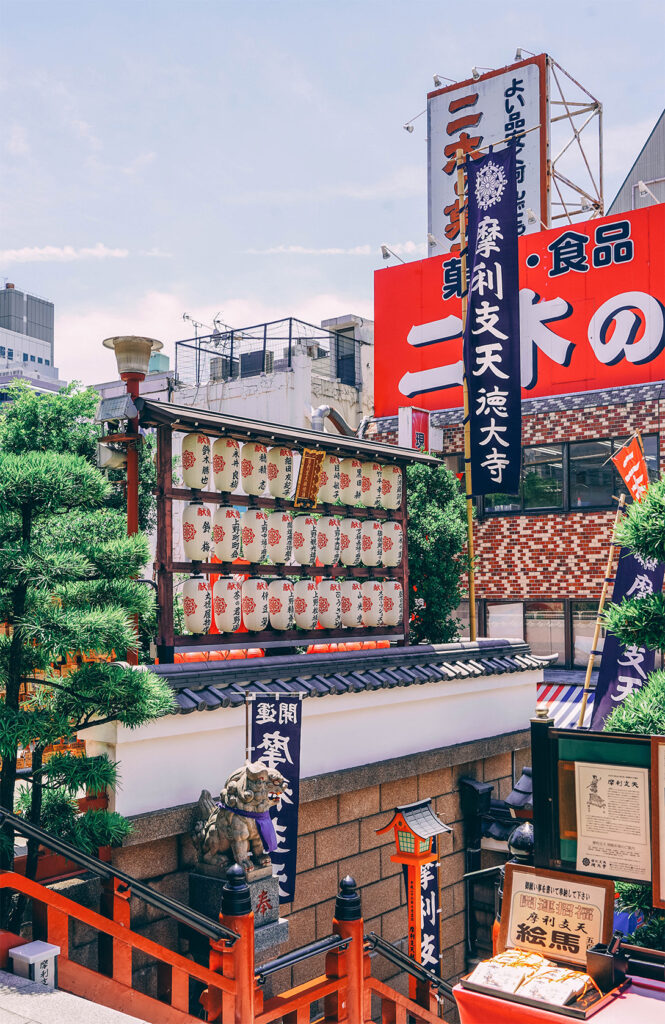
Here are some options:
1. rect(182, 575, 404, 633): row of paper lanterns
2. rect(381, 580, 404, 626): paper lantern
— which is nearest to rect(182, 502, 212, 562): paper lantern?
rect(182, 575, 404, 633): row of paper lanterns

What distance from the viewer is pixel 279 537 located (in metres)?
11.5

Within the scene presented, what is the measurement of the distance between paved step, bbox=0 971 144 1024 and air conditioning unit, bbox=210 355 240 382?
24.4 meters

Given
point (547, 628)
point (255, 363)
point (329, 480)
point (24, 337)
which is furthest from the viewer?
point (24, 337)

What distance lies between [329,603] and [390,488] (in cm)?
229

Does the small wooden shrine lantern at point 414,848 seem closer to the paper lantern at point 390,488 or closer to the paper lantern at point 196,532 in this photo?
the paper lantern at point 196,532

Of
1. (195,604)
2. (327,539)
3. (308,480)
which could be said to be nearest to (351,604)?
(327,539)

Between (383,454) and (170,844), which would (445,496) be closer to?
(383,454)

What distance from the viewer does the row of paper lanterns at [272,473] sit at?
35.4 feet

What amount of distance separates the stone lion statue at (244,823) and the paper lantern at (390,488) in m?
5.33

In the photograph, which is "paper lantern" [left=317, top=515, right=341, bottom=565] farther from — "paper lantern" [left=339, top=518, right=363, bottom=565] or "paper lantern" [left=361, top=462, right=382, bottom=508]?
"paper lantern" [left=361, top=462, right=382, bottom=508]

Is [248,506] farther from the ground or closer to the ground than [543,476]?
closer to the ground

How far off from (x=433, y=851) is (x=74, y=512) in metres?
6.99

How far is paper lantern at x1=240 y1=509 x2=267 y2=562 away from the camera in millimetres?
11164

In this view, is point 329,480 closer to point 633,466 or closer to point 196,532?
point 196,532
